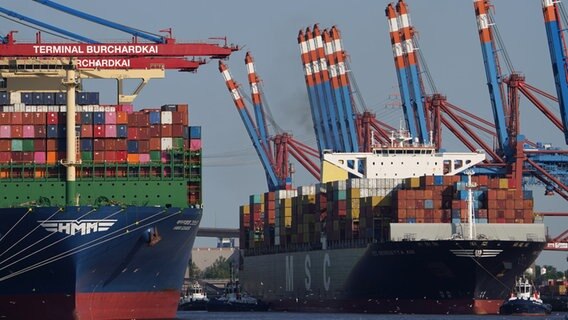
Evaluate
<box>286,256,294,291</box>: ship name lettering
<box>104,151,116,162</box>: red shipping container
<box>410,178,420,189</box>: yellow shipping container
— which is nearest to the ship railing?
<box>286,256,294,291</box>: ship name lettering

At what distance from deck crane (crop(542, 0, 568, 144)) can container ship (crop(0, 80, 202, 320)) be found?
2624 cm

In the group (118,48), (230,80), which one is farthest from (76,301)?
(230,80)

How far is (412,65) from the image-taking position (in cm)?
10512

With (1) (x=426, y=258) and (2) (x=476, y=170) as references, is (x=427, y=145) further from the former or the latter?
(1) (x=426, y=258)

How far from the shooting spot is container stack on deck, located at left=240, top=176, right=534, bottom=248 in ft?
280

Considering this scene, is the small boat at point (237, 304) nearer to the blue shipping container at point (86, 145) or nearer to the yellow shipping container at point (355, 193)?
the yellow shipping container at point (355, 193)

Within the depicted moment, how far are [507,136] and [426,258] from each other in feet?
53.0

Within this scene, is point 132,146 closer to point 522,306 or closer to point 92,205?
point 92,205

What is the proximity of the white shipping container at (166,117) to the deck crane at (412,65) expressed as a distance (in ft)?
102

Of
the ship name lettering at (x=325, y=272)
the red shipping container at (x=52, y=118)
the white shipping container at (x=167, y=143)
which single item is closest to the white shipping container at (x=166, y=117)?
the white shipping container at (x=167, y=143)

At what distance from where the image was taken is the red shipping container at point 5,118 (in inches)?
2852

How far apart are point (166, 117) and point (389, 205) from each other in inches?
724

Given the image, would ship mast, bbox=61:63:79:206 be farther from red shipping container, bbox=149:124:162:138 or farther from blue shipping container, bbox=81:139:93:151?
red shipping container, bbox=149:124:162:138

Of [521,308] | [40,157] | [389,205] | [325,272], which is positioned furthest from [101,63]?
[521,308]
